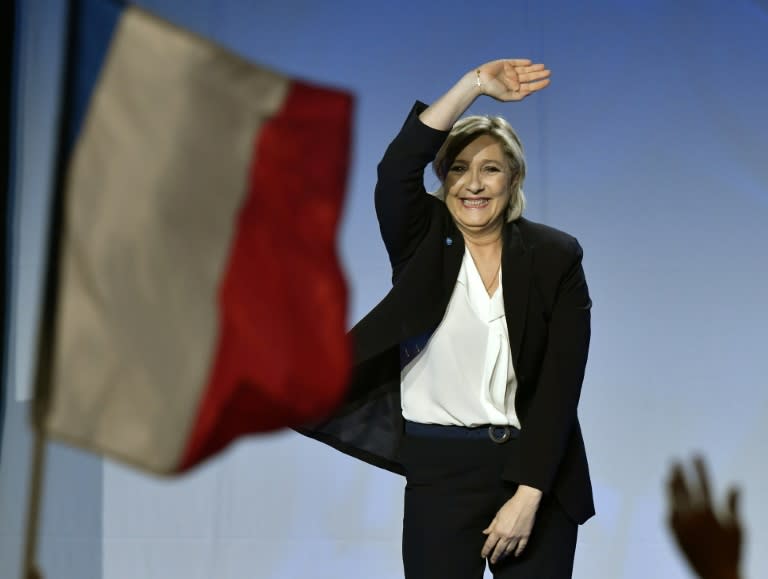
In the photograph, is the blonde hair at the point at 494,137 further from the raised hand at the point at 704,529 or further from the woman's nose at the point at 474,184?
the raised hand at the point at 704,529

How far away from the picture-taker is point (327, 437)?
2.29m

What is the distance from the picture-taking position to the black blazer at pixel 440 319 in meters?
2.12

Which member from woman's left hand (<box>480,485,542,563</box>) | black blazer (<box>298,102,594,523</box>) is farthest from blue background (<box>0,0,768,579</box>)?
woman's left hand (<box>480,485,542,563</box>)

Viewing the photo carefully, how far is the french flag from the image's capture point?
3.85 ft

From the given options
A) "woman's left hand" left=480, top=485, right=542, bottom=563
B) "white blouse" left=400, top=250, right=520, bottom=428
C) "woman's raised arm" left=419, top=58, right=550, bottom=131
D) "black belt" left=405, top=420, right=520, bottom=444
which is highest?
"woman's raised arm" left=419, top=58, right=550, bottom=131

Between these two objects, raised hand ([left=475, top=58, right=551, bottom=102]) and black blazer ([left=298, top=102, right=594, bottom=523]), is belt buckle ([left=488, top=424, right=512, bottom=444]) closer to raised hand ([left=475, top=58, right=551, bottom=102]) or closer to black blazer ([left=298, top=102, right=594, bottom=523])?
black blazer ([left=298, top=102, right=594, bottom=523])

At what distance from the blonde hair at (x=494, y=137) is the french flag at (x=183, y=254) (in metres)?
1.01

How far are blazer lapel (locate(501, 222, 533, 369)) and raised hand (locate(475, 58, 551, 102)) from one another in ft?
0.76

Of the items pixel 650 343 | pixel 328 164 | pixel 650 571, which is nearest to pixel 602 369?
pixel 650 343

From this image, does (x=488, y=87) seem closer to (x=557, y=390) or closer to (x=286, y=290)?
(x=557, y=390)

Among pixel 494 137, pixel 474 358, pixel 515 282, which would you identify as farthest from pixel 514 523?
pixel 494 137

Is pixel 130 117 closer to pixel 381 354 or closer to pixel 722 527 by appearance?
pixel 722 527

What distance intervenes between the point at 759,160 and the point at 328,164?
2.97 meters

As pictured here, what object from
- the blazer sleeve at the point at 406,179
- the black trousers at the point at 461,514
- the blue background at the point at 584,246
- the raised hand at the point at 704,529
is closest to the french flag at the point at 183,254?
the raised hand at the point at 704,529
